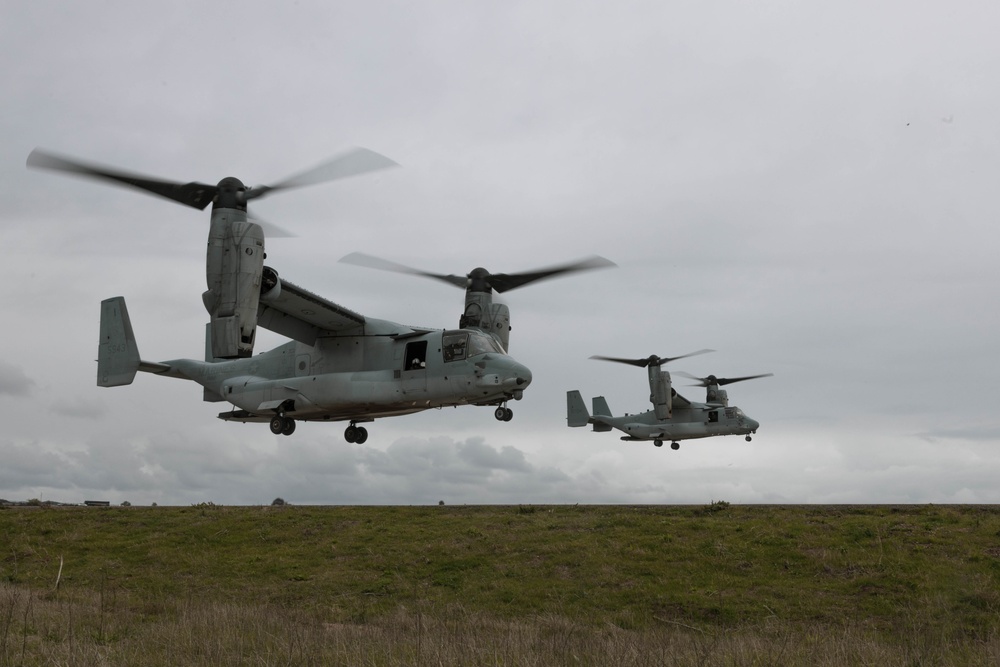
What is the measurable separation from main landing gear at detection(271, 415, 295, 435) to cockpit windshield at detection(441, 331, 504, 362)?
556 centimetres

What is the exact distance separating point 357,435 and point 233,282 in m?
10.2

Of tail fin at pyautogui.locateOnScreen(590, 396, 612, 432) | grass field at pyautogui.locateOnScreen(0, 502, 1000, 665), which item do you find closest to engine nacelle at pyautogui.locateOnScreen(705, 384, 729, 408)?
tail fin at pyautogui.locateOnScreen(590, 396, 612, 432)

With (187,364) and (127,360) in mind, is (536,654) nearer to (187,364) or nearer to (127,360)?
(127,360)

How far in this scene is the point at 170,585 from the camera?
23359 millimetres

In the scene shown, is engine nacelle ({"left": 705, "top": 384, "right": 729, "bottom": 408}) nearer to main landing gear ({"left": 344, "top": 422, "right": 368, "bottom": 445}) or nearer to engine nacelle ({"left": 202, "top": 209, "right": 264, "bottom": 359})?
main landing gear ({"left": 344, "top": 422, "right": 368, "bottom": 445})

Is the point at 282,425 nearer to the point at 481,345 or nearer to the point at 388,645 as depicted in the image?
the point at 481,345

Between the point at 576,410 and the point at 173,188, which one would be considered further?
the point at 576,410

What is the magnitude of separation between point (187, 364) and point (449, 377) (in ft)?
33.4

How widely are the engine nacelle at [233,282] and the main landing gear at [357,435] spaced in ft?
30.5

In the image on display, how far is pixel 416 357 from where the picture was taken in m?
26.1

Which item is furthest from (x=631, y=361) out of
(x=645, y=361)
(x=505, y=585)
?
(x=505, y=585)

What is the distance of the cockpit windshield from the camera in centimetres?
2538

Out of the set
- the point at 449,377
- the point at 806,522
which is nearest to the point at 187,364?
the point at 449,377

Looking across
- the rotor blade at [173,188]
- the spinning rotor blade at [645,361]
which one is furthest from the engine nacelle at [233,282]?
the spinning rotor blade at [645,361]
